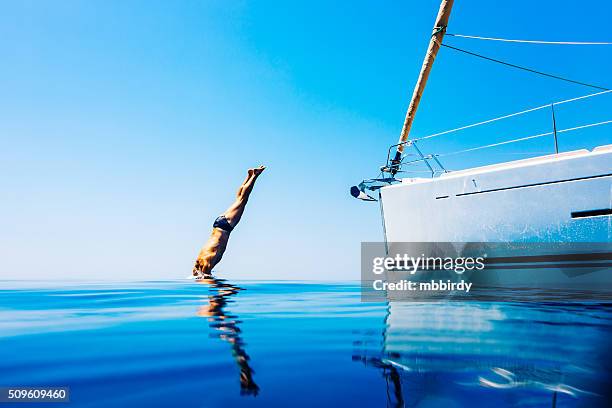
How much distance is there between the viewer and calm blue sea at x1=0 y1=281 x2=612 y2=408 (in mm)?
1924

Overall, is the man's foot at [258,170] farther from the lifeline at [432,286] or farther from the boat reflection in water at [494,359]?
the boat reflection in water at [494,359]

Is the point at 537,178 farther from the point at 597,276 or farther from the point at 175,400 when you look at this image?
the point at 175,400

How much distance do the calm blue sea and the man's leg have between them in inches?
507

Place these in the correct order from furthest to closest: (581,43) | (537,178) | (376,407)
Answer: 1. (581,43)
2. (537,178)
3. (376,407)

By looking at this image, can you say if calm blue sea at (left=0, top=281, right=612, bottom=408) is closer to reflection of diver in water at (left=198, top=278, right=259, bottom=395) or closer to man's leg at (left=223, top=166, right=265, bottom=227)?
reflection of diver in water at (left=198, top=278, right=259, bottom=395)

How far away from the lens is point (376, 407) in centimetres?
178

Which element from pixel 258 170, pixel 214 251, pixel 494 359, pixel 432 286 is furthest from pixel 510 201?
pixel 214 251

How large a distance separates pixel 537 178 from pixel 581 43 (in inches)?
177

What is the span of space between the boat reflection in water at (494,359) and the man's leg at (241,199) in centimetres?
1355

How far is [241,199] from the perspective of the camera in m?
17.7

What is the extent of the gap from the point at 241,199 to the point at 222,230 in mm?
1769

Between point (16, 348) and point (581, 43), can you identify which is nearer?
point (16, 348)

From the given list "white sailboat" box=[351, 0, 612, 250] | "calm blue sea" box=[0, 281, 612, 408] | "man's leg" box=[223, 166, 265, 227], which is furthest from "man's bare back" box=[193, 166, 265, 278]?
"calm blue sea" box=[0, 281, 612, 408]

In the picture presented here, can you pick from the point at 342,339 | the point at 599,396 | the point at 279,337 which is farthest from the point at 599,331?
the point at 279,337
